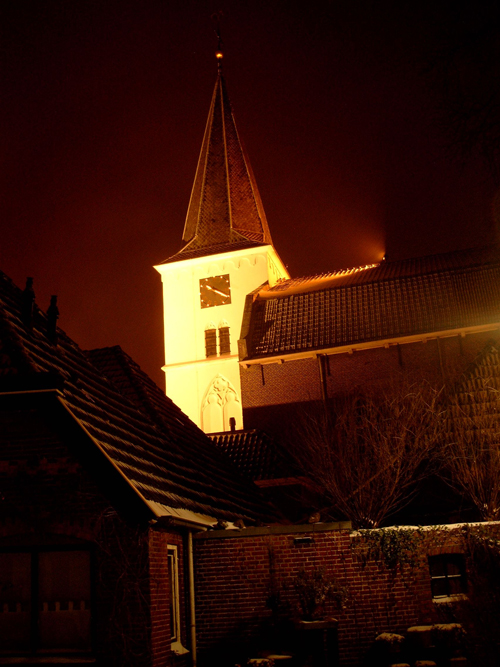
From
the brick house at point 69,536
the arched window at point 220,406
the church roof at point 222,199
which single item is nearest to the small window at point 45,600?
the brick house at point 69,536

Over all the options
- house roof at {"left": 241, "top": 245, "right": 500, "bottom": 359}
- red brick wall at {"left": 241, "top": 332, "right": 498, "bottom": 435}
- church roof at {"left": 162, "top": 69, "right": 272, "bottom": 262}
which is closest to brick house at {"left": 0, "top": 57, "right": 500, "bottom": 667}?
red brick wall at {"left": 241, "top": 332, "right": 498, "bottom": 435}

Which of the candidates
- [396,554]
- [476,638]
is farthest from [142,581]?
[396,554]

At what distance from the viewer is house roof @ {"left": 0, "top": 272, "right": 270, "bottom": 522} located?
8.45 meters

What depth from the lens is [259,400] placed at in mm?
32031

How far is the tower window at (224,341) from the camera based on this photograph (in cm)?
4175

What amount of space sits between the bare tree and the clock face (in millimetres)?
17677

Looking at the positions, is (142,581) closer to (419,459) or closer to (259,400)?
(419,459)

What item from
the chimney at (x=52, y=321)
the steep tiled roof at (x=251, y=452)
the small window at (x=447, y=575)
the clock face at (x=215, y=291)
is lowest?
the small window at (x=447, y=575)

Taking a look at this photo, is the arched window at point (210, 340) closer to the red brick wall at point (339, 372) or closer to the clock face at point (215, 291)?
the clock face at point (215, 291)

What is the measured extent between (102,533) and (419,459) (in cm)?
1623

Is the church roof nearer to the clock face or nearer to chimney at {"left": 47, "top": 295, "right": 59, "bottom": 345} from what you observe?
the clock face

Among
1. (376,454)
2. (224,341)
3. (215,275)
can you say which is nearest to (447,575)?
(376,454)

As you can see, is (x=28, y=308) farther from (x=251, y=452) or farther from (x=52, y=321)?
(x=251, y=452)

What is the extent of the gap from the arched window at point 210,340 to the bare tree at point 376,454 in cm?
1581
